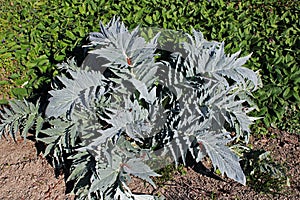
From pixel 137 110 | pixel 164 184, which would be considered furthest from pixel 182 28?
pixel 164 184

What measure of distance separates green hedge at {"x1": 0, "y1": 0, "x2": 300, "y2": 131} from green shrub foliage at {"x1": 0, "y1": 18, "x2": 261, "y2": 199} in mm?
642

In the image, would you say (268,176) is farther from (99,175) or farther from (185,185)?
(99,175)

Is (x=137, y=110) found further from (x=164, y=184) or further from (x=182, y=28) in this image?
(x=182, y=28)

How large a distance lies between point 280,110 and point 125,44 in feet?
5.78

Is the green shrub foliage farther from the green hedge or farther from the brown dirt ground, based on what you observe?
the green hedge

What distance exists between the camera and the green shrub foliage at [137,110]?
3131 millimetres

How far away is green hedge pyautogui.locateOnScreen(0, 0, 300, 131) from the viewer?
4.15m

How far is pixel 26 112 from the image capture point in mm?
3762

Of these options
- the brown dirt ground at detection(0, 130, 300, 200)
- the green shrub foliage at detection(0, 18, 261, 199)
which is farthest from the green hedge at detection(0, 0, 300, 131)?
the green shrub foliage at detection(0, 18, 261, 199)

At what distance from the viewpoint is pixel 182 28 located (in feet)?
13.9

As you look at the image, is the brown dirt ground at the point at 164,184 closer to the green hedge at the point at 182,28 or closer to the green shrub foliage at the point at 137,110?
the green shrub foliage at the point at 137,110

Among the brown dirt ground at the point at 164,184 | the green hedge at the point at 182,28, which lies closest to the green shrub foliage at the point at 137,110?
the brown dirt ground at the point at 164,184

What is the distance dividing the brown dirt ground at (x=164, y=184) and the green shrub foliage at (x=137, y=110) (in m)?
0.29

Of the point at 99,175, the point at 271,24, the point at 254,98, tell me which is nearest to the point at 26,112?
the point at 99,175
